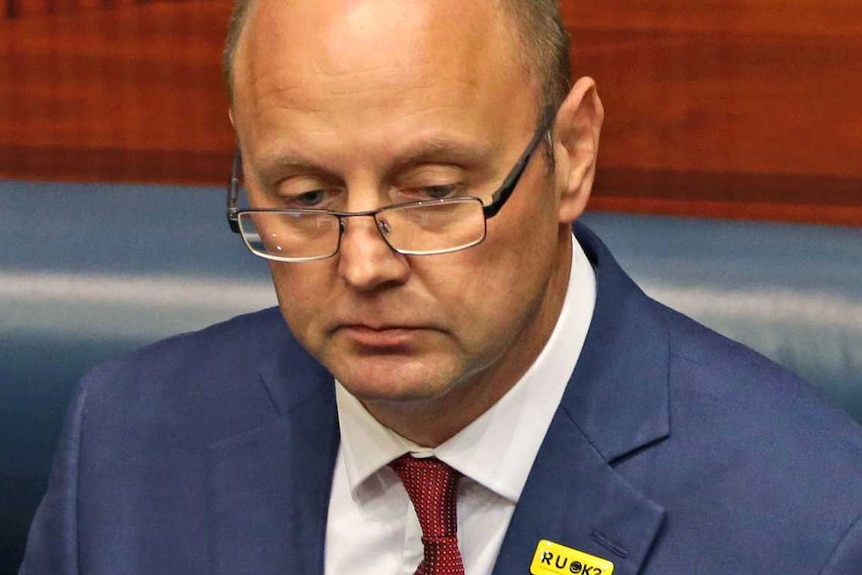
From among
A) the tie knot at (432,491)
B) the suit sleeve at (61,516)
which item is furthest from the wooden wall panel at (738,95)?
the suit sleeve at (61,516)

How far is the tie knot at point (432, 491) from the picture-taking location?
1231mm

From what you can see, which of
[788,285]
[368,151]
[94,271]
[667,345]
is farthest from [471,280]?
[94,271]

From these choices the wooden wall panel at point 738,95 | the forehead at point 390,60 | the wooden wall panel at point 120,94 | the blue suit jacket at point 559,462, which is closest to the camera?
the forehead at point 390,60

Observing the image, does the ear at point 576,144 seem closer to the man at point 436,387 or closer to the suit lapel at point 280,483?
the man at point 436,387

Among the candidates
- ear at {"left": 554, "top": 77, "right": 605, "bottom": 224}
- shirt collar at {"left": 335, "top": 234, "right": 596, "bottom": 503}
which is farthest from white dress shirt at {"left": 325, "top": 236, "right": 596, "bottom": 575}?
ear at {"left": 554, "top": 77, "right": 605, "bottom": 224}

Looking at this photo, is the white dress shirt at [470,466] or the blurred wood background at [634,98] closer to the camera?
the white dress shirt at [470,466]

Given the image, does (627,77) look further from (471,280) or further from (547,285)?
(471,280)

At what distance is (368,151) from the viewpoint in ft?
3.52

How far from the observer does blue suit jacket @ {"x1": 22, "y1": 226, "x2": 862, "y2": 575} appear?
1.18 metres

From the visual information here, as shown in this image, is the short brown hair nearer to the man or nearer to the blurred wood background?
the man

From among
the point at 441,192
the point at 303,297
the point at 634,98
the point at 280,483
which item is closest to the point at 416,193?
the point at 441,192

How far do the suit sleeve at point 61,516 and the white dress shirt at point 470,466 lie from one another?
0.28 m

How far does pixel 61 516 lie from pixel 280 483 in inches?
9.4

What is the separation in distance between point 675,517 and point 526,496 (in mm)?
130
